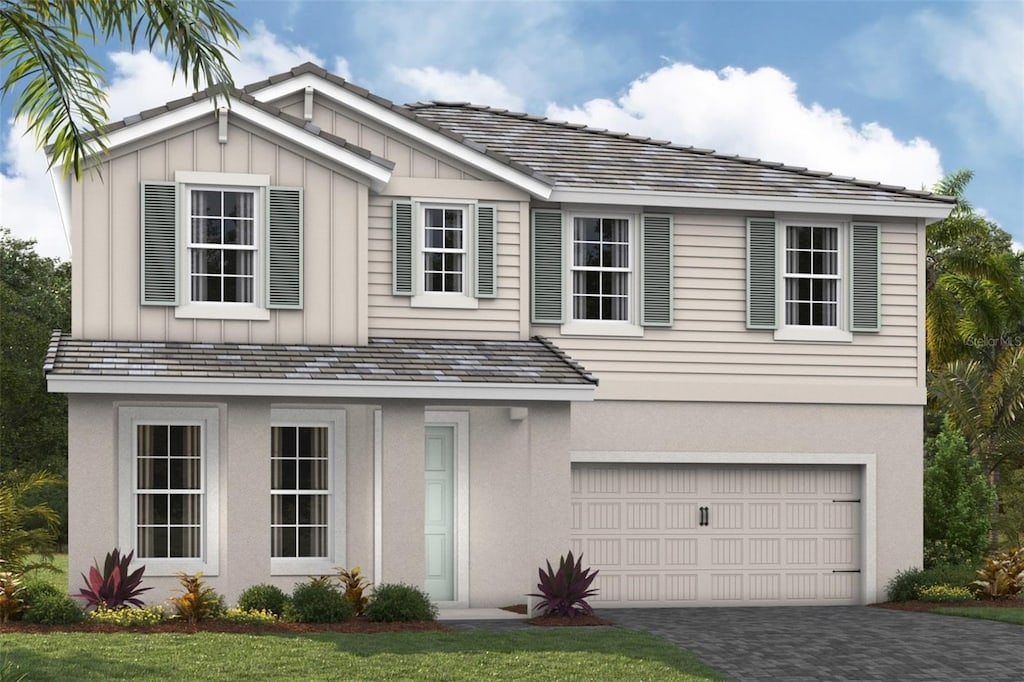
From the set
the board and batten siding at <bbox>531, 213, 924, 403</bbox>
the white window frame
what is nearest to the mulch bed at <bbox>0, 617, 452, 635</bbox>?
the white window frame

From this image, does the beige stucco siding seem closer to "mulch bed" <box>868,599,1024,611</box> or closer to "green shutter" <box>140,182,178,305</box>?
"mulch bed" <box>868,599,1024,611</box>

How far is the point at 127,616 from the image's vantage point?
1620 cm

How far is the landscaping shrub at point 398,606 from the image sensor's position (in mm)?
16875

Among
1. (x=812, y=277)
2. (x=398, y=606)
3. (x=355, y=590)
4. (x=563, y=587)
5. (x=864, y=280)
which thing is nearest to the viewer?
(x=398, y=606)

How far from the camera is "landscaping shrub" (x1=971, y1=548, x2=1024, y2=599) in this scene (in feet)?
67.2

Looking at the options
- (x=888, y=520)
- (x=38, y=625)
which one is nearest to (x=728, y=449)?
(x=888, y=520)

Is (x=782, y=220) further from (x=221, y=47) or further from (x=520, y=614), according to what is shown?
(x=221, y=47)

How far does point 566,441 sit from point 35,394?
24.0 metres

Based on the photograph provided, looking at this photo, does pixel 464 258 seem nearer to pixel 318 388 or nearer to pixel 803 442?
pixel 318 388

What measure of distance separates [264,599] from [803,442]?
8.55 metres

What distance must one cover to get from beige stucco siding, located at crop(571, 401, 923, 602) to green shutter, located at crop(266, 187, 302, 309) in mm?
4398

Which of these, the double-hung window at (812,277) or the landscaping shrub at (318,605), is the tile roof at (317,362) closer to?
the landscaping shrub at (318,605)

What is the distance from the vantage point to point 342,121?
2020 cm

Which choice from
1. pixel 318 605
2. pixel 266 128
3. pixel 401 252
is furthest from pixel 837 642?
pixel 266 128
